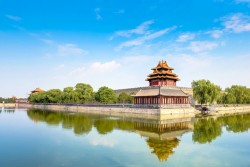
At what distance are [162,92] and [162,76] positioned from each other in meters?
10.6

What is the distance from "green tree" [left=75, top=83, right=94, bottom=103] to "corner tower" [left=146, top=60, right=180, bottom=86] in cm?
2464

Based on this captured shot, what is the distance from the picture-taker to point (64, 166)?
47.4 ft

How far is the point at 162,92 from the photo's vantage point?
49531 mm

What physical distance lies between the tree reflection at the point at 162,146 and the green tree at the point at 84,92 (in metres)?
55.2

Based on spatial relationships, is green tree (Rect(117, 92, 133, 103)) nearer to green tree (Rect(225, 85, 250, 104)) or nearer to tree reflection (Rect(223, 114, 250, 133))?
tree reflection (Rect(223, 114, 250, 133))

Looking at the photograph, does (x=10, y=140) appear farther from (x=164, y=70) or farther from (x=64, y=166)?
(x=164, y=70)

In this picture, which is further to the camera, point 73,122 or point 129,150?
point 73,122

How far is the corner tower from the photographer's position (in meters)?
59.6

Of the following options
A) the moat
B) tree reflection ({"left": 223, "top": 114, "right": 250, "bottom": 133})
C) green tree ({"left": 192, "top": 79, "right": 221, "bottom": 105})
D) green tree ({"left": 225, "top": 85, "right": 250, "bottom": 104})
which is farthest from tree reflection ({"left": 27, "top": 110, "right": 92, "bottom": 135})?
green tree ({"left": 225, "top": 85, "right": 250, "bottom": 104})

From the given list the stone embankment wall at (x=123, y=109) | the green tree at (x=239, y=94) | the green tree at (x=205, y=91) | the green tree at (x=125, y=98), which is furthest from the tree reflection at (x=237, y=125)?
the green tree at (x=239, y=94)

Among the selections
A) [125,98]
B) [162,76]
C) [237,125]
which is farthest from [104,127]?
[125,98]

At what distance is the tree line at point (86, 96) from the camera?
225ft

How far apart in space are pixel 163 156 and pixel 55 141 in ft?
37.1

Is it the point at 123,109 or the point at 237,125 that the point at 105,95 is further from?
the point at 237,125
